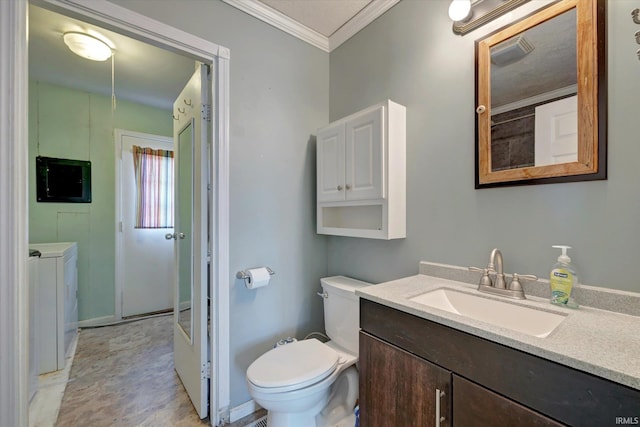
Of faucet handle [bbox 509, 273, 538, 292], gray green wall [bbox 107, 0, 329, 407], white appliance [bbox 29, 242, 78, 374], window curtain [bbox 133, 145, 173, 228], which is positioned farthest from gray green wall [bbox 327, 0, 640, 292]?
window curtain [bbox 133, 145, 173, 228]

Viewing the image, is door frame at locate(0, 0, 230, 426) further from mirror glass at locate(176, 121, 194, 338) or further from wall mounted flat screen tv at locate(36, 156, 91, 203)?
wall mounted flat screen tv at locate(36, 156, 91, 203)

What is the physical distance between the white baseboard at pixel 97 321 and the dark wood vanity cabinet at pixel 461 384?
3.09 m

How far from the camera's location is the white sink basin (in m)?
0.93

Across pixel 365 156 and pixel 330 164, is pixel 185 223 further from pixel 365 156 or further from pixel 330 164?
pixel 365 156

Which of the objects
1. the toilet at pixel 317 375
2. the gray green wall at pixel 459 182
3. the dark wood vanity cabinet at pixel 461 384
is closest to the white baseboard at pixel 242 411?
the toilet at pixel 317 375

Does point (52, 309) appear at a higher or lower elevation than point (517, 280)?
lower

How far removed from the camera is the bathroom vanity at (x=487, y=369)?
0.58m

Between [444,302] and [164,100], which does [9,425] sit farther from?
[164,100]

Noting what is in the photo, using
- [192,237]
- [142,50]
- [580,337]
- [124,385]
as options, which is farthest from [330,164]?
[124,385]

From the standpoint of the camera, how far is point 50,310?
6.70 ft

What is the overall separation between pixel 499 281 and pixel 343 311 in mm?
836

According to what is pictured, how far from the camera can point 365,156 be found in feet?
5.00

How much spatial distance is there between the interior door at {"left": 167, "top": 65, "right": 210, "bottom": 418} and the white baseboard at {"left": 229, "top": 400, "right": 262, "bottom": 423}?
0.50 ft

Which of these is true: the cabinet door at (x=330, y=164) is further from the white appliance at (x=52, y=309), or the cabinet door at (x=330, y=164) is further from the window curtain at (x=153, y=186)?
the window curtain at (x=153, y=186)
